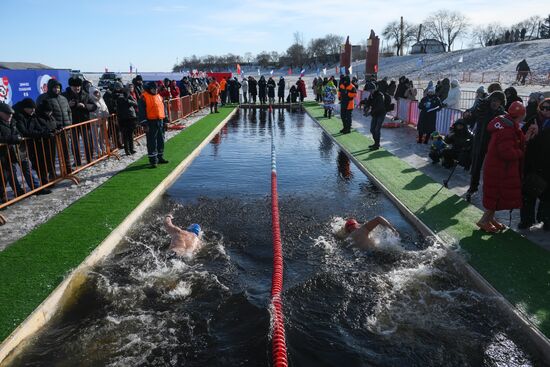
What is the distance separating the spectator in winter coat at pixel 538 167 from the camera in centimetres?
609

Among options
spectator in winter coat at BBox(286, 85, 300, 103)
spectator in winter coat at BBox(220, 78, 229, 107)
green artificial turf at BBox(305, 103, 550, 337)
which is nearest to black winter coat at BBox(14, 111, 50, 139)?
green artificial turf at BBox(305, 103, 550, 337)

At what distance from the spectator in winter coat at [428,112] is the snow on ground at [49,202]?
29.9ft

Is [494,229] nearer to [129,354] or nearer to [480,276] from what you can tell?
[480,276]

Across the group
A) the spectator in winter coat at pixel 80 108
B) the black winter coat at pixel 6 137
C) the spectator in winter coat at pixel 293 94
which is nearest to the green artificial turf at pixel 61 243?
the spectator in winter coat at pixel 80 108

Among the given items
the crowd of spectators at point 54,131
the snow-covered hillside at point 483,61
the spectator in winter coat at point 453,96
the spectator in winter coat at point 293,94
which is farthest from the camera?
the snow-covered hillside at point 483,61

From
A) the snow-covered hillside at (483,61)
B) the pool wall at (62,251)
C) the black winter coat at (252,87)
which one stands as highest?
the snow-covered hillside at (483,61)

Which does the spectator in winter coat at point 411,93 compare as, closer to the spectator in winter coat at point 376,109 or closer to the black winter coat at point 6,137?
the spectator in winter coat at point 376,109

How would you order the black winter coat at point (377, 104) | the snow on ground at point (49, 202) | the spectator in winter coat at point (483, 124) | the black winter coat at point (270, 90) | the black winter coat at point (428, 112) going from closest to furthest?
1. the snow on ground at point (49, 202)
2. the spectator in winter coat at point (483, 124)
3. the black winter coat at point (377, 104)
4. the black winter coat at point (428, 112)
5. the black winter coat at point (270, 90)

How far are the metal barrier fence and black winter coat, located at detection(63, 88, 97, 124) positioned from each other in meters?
0.35

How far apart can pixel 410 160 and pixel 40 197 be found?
362 inches

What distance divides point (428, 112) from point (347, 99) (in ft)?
11.0

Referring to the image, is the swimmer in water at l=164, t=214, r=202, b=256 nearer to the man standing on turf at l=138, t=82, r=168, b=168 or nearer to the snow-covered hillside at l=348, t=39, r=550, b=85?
the man standing on turf at l=138, t=82, r=168, b=168

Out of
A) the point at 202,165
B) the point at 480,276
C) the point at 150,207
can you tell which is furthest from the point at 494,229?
the point at 202,165

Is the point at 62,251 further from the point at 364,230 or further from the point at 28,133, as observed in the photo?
the point at 364,230
